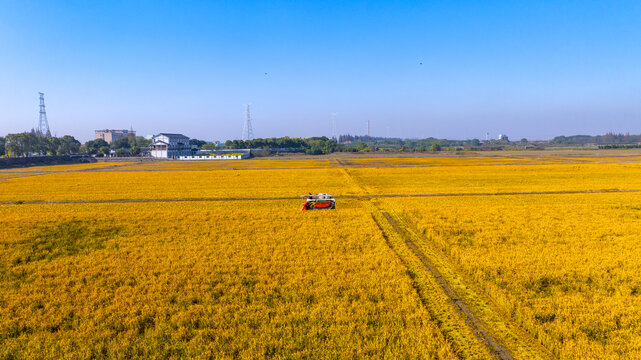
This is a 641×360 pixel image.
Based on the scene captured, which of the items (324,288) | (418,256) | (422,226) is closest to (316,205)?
(422,226)

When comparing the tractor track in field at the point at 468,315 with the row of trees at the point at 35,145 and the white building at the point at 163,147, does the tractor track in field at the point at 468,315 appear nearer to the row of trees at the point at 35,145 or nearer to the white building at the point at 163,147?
the white building at the point at 163,147

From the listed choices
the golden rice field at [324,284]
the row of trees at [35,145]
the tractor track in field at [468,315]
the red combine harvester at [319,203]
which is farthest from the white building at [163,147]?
the tractor track in field at [468,315]

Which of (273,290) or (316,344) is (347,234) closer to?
(273,290)

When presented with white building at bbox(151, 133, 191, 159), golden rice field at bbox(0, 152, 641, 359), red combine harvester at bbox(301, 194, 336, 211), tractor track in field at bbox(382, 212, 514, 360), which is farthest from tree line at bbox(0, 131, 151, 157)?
tractor track in field at bbox(382, 212, 514, 360)

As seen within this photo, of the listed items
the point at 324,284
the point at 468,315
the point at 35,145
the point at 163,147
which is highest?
the point at 35,145

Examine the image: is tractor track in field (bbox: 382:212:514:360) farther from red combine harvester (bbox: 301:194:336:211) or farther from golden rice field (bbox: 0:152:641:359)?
red combine harvester (bbox: 301:194:336:211)

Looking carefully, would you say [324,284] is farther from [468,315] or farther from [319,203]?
[319,203]

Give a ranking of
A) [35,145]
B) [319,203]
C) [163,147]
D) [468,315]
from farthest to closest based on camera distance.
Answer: [163,147], [35,145], [319,203], [468,315]

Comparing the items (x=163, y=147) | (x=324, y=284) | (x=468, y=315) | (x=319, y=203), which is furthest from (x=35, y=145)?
(x=468, y=315)

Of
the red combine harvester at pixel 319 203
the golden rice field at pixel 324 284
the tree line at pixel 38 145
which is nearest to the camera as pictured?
the golden rice field at pixel 324 284
